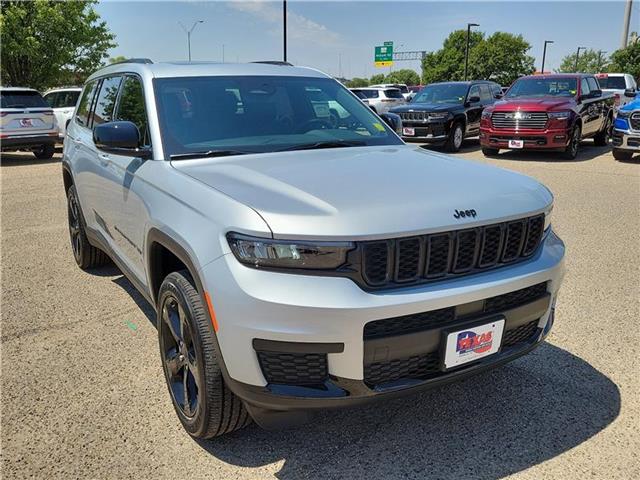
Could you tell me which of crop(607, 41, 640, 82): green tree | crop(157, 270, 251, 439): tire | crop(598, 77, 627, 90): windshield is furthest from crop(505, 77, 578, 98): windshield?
crop(607, 41, 640, 82): green tree

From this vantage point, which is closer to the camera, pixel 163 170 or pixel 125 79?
Answer: pixel 163 170

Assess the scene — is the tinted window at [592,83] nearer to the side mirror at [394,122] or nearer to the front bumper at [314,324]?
the side mirror at [394,122]

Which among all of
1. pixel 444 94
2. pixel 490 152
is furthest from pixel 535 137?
pixel 444 94

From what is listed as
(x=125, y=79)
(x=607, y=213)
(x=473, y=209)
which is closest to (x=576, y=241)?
(x=607, y=213)

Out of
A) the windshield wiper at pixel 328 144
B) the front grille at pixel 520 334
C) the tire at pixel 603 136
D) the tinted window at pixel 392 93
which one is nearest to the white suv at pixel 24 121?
the windshield wiper at pixel 328 144

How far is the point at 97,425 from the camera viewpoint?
2.82 metres

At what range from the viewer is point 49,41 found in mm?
24078

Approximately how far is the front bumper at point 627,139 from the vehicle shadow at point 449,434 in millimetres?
10014

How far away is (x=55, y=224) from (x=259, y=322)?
620 cm

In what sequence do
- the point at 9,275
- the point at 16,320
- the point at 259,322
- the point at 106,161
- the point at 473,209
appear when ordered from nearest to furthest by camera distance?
the point at 259,322 < the point at 473,209 < the point at 106,161 < the point at 16,320 < the point at 9,275

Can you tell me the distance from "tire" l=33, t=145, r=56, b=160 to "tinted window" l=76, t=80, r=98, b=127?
1093 cm

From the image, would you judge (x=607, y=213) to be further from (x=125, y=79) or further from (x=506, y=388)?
(x=125, y=79)

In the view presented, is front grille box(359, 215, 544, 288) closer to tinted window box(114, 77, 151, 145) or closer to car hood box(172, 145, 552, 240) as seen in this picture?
car hood box(172, 145, 552, 240)

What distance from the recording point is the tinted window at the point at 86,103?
15.7ft
